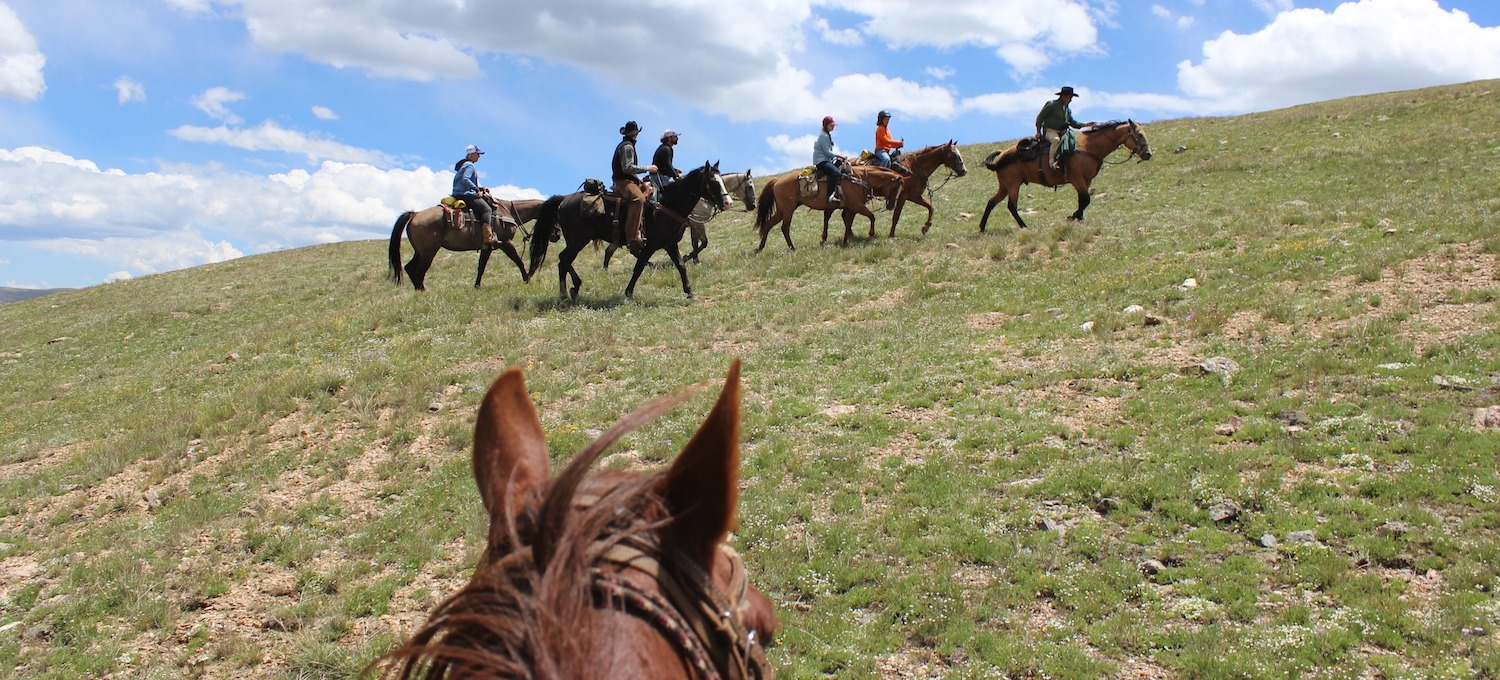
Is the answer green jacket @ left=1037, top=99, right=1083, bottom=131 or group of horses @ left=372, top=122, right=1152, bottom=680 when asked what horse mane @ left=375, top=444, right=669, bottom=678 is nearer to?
group of horses @ left=372, top=122, right=1152, bottom=680

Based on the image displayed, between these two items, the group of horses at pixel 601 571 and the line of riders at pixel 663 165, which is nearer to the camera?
the group of horses at pixel 601 571

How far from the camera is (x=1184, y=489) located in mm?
6605

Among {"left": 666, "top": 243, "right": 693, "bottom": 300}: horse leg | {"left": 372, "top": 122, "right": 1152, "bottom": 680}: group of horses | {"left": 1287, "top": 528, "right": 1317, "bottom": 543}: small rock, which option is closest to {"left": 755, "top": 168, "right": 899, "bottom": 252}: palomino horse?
{"left": 666, "top": 243, "right": 693, "bottom": 300}: horse leg

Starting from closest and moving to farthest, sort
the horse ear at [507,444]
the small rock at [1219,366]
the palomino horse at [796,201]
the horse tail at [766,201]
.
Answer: the horse ear at [507,444], the small rock at [1219,366], the palomino horse at [796,201], the horse tail at [766,201]

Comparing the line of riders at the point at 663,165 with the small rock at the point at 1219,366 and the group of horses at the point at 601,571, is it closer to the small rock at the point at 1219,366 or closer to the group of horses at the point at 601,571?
the small rock at the point at 1219,366

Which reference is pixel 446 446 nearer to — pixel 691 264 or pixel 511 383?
pixel 511 383

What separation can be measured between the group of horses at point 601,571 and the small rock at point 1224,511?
5463mm

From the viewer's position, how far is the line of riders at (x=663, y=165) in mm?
15219

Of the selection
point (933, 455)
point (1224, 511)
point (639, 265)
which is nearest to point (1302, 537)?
point (1224, 511)

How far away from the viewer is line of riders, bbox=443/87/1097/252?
15219 mm

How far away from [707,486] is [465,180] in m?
17.4

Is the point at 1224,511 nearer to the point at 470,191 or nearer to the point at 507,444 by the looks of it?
the point at 507,444

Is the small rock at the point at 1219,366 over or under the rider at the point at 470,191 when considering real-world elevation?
under

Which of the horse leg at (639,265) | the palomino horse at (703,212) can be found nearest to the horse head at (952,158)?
the palomino horse at (703,212)
